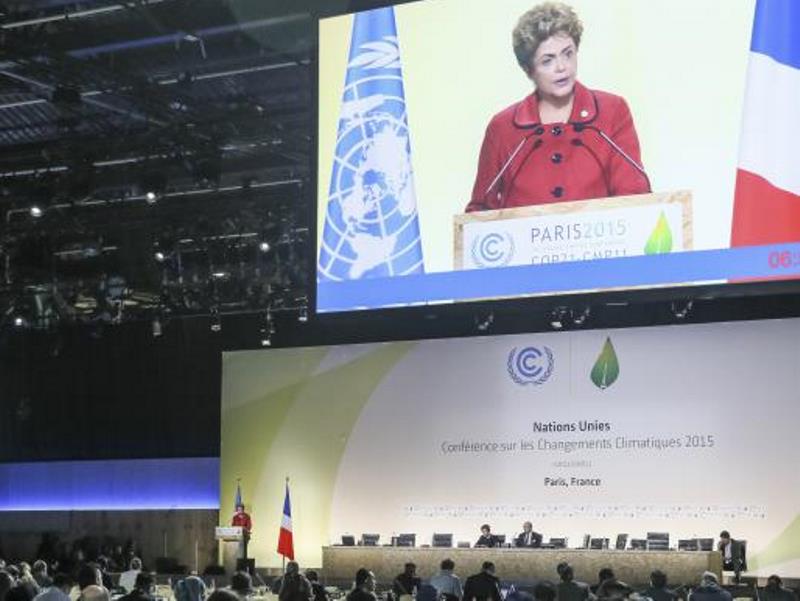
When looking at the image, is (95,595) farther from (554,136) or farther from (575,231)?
(554,136)

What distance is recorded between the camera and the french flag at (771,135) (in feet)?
27.0

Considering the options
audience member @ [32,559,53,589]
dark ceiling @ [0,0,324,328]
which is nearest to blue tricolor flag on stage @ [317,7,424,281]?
dark ceiling @ [0,0,324,328]

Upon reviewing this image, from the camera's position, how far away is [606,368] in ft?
65.5

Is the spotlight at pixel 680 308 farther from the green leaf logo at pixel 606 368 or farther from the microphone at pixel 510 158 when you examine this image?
the microphone at pixel 510 158

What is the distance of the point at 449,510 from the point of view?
68.1ft

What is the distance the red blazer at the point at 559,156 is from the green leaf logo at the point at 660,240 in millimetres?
288

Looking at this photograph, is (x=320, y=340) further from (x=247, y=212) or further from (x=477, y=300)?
(x=477, y=300)

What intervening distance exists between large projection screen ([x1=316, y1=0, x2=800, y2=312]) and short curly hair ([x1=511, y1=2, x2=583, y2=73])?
6cm

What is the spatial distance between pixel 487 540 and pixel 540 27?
11.1 meters

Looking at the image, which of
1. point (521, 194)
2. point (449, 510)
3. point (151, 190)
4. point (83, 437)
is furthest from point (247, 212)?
point (521, 194)

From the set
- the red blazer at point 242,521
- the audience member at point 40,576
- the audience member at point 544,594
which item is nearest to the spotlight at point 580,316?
the red blazer at point 242,521

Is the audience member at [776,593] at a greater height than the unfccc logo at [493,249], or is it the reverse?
the unfccc logo at [493,249]

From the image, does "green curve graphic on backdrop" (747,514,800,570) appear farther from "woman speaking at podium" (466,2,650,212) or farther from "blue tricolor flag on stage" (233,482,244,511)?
"woman speaking at podium" (466,2,650,212)

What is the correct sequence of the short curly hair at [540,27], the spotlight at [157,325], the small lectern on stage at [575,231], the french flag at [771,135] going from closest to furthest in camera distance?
the french flag at [771,135], the small lectern on stage at [575,231], the short curly hair at [540,27], the spotlight at [157,325]
